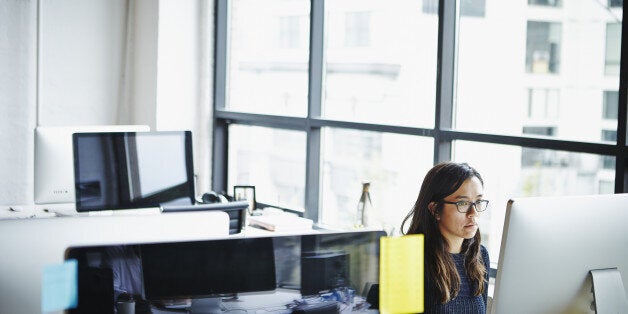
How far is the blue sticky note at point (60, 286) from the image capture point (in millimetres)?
1443

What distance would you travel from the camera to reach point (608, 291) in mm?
1915

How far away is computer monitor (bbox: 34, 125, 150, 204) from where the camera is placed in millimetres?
3555

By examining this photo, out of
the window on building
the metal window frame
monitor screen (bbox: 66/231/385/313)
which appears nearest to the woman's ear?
monitor screen (bbox: 66/231/385/313)

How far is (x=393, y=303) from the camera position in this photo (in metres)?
1.69

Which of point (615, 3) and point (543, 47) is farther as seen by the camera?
point (543, 47)

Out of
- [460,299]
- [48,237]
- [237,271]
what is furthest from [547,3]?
[48,237]

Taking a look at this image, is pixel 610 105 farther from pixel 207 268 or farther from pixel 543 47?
pixel 207 268

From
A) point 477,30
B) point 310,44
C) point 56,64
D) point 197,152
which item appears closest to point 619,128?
point 477,30

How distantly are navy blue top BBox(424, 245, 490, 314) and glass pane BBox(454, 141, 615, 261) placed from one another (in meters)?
0.87

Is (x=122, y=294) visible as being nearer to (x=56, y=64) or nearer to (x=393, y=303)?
(x=393, y=303)

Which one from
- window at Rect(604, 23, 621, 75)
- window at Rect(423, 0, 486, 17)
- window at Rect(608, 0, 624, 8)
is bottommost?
window at Rect(604, 23, 621, 75)

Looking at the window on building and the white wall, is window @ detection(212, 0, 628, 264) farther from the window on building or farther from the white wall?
the white wall

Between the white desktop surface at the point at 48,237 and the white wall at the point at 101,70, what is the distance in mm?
3169

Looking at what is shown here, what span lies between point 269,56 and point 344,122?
93 centimetres
